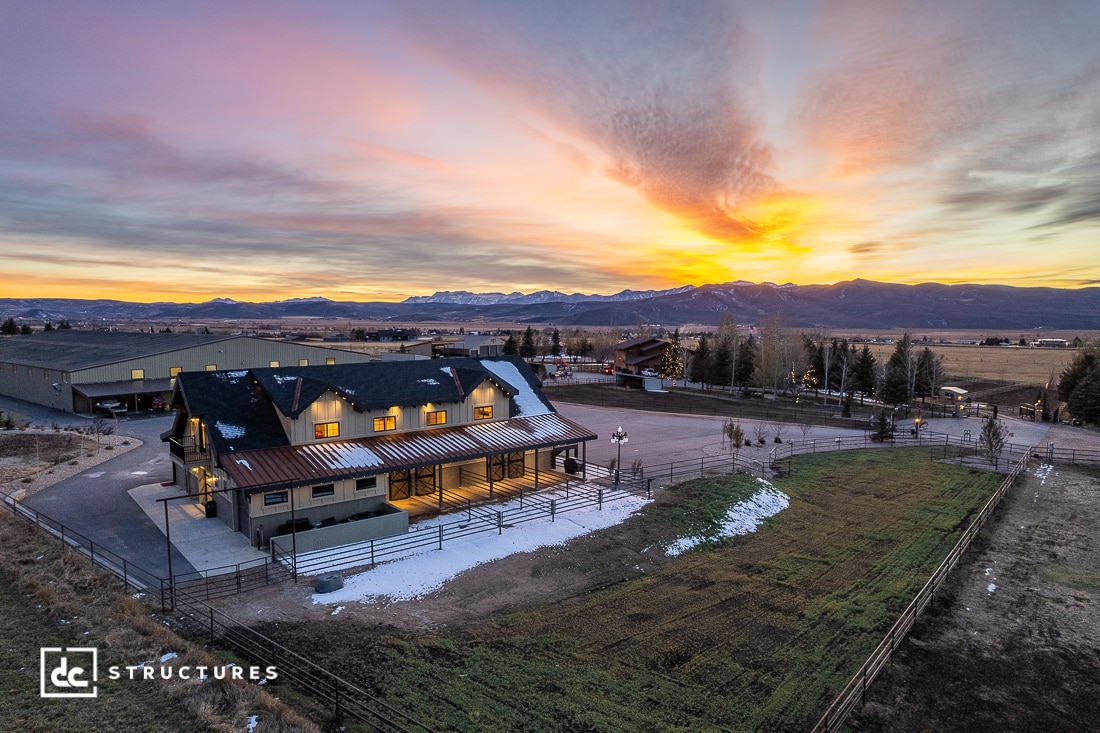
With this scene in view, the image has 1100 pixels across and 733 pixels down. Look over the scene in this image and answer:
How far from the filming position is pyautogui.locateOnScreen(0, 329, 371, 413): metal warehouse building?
5053 centimetres

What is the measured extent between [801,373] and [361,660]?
75343 mm

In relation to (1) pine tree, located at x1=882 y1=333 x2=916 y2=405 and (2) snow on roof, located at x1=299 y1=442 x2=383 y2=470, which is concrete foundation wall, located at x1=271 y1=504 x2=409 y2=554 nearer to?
(2) snow on roof, located at x1=299 y1=442 x2=383 y2=470

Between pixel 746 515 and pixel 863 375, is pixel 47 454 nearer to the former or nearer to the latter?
pixel 746 515

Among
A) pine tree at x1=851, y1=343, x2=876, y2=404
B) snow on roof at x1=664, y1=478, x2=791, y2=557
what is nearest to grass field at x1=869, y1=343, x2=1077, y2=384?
pine tree at x1=851, y1=343, x2=876, y2=404

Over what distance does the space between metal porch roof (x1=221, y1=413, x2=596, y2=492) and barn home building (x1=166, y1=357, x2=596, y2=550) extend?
6 cm

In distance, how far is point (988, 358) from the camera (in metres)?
135

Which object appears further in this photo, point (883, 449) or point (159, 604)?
point (883, 449)

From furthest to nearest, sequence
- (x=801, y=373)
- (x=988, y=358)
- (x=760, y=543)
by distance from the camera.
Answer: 1. (x=988, y=358)
2. (x=801, y=373)
3. (x=760, y=543)

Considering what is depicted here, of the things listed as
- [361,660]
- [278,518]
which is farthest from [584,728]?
[278,518]

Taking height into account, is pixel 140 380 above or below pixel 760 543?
above

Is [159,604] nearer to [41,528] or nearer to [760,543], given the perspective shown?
[41,528]

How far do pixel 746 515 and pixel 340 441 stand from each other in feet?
62.7

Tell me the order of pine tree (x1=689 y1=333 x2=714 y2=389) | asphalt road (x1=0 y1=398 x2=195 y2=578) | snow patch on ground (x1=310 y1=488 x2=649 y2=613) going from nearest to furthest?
1. snow patch on ground (x1=310 y1=488 x2=649 y2=613)
2. asphalt road (x1=0 y1=398 x2=195 y2=578)
3. pine tree (x1=689 y1=333 x2=714 y2=389)

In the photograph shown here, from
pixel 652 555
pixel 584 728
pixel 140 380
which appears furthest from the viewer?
pixel 140 380
